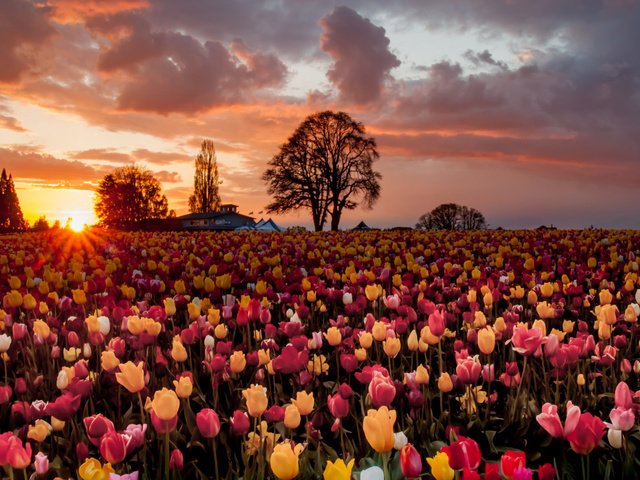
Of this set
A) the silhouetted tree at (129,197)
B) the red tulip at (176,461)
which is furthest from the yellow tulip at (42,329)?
the silhouetted tree at (129,197)

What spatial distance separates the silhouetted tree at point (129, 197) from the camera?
360 feet

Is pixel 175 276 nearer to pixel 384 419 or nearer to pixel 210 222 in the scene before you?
pixel 384 419

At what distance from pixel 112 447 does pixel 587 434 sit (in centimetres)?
184

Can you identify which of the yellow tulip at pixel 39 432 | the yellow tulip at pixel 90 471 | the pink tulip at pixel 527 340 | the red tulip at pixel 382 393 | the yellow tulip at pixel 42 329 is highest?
the pink tulip at pixel 527 340

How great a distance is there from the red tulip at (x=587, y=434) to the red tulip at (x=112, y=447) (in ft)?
5.82

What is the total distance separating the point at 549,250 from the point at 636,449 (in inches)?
394

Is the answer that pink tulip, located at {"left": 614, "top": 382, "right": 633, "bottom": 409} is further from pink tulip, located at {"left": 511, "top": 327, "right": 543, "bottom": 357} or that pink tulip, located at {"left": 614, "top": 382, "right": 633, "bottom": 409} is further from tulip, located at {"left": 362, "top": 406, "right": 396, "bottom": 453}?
tulip, located at {"left": 362, "top": 406, "right": 396, "bottom": 453}

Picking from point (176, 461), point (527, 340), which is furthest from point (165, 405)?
point (527, 340)

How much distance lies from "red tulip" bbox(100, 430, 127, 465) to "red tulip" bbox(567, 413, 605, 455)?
69.8 inches

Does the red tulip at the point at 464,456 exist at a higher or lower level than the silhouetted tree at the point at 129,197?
lower

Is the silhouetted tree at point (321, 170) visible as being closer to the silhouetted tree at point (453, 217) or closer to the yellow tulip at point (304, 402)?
the silhouetted tree at point (453, 217)

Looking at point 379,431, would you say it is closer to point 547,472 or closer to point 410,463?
point 410,463

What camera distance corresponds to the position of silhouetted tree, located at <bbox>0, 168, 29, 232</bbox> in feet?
486

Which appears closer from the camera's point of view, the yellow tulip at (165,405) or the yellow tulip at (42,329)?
the yellow tulip at (165,405)
